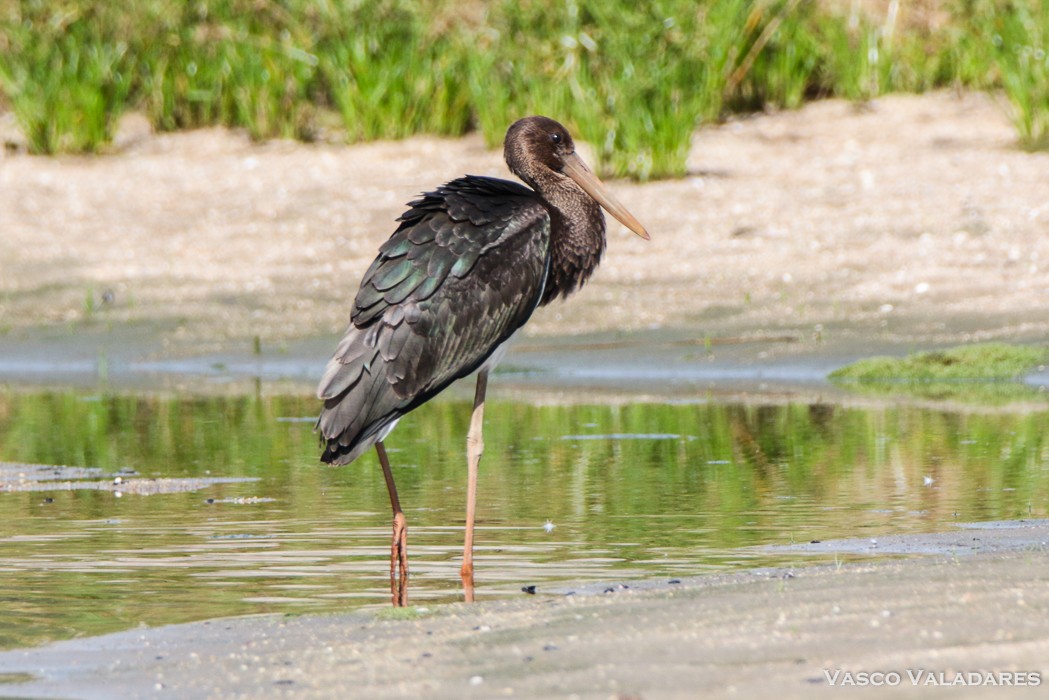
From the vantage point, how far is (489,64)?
15.5 meters

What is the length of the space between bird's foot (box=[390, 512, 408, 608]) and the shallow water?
49 mm

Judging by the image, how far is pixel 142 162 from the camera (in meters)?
16.6

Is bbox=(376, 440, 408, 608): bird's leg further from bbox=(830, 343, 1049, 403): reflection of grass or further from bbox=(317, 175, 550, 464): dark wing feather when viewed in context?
bbox=(830, 343, 1049, 403): reflection of grass

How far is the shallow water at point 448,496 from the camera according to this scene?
554cm

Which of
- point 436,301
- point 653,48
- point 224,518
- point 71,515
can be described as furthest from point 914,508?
point 653,48

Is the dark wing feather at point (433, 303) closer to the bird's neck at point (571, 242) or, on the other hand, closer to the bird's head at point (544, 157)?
the bird's neck at point (571, 242)

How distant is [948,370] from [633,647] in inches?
279

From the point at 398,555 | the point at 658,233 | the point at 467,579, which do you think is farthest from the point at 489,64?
the point at 467,579

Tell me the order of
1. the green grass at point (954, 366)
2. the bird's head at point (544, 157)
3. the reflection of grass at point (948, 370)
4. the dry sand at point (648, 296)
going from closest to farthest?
the dry sand at point (648, 296), the bird's head at point (544, 157), the reflection of grass at point (948, 370), the green grass at point (954, 366)

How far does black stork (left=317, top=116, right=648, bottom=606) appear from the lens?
5.98 metres

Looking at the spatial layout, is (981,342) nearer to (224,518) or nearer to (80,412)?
(80,412)

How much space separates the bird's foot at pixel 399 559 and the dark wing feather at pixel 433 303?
27 centimetres

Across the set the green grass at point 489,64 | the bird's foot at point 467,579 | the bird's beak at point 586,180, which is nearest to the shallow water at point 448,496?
the bird's foot at point 467,579

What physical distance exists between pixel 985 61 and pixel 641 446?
8606 mm
